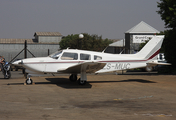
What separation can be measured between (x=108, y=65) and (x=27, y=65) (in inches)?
184

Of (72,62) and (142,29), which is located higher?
(142,29)

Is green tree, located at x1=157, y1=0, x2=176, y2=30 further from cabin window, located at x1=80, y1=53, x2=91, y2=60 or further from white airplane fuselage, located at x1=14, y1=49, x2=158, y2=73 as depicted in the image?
cabin window, located at x1=80, y1=53, x2=91, y2=60

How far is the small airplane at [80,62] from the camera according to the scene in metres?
13.6

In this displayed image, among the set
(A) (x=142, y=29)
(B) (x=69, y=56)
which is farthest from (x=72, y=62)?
(A) (x=142, y=29)

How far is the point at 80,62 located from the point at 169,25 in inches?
479

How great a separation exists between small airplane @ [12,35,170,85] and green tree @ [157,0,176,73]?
7.09 metres

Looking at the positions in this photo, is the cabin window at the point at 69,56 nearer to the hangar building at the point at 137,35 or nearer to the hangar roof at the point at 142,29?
the hangar building at the point at 137,35

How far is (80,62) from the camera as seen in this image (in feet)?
47.2

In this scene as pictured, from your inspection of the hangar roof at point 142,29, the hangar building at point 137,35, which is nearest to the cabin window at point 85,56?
the hangar building at point 137,35

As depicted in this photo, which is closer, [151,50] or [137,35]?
[151,50]

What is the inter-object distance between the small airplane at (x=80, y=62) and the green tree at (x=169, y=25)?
709 centimetres

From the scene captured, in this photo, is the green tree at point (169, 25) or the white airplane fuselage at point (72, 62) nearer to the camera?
the white airplane fuselage at point (72, 62)

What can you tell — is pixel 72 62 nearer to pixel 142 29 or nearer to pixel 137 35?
pixel 137 35

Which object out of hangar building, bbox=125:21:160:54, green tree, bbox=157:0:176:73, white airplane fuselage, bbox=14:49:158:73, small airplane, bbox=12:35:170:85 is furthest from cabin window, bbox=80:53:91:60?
hangar building, bbox=125:21:160:54
